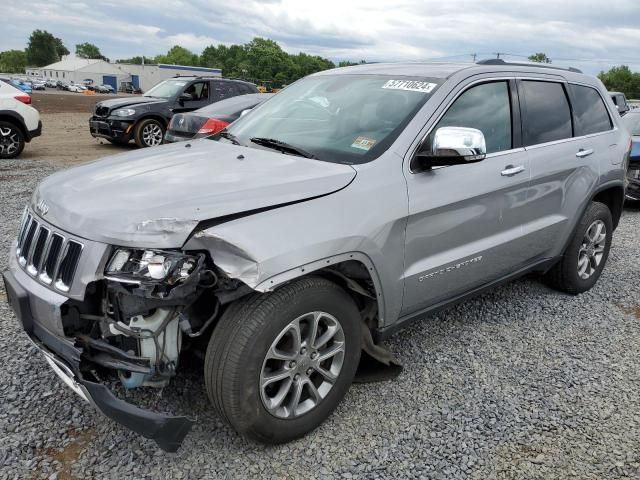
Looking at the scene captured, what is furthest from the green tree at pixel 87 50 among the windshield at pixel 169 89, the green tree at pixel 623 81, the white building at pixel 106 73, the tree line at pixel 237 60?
the windshield at pixel 169 89

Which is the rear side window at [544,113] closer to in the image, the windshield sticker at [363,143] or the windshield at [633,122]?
the windshield sticker at [363,143]

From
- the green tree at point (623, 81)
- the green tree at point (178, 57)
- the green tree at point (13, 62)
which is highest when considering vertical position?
the green tree at point (623, 81)

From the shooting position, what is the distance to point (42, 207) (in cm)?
273

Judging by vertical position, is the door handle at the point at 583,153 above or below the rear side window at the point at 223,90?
above

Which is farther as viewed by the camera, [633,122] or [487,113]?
[633,122]

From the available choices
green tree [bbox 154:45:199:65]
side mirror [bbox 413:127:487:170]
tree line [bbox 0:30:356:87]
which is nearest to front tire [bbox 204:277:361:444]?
side mirror [bbox 413:127:487:170]

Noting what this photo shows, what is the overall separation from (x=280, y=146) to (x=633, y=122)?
8.19 m

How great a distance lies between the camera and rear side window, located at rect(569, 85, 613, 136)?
4465mm

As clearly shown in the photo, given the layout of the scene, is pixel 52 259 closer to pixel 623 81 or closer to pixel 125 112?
pixel 125 112

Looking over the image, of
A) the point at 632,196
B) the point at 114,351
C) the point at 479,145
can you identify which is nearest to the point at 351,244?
the point at 479,145

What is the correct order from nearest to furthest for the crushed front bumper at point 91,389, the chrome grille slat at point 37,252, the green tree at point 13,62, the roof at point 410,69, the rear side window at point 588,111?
the crushed front bumper at point 91,389, the chrome grille slat at point 37,252, the roof at point 410,69, the rear side window at point 588,111, the green tree at point 13,62

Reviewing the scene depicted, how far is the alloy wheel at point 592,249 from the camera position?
4.75 metres

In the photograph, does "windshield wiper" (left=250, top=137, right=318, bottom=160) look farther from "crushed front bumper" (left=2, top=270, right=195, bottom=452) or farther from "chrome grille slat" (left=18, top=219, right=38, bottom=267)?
"crushed front bumper" (left=2, top=270, right=195, bottom=452)

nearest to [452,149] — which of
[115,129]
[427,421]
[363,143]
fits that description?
[363,143]
